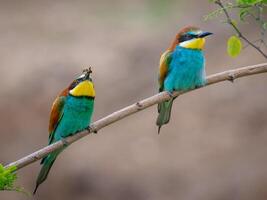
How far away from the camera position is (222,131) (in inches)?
269

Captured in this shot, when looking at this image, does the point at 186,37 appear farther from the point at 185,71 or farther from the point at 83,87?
the point at 83,87

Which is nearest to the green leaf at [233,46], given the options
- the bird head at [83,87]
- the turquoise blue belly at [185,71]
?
the turquoise blue belly at [185,71]

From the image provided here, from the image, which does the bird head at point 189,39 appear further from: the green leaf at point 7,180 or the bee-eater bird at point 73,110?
the green leaf at point 7,180

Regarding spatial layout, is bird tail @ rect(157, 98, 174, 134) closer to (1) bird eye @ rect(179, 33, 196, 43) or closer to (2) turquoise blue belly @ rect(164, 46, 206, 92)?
(2) turquoise blue belly @ rect(164, 46, 206, 92)

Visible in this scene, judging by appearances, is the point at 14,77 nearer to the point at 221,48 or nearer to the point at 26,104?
the point at 26,104

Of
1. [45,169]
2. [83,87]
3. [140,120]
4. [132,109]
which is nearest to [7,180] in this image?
[132,109]

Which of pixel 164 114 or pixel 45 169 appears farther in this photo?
pixel 164 114

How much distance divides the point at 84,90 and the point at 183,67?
475 millimetres

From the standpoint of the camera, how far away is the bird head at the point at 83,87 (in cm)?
346

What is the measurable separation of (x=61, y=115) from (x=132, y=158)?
3174mm

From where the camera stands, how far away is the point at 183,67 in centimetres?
348

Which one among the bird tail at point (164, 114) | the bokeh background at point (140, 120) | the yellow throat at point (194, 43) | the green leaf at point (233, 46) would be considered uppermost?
the green leaf at point (233, 46)

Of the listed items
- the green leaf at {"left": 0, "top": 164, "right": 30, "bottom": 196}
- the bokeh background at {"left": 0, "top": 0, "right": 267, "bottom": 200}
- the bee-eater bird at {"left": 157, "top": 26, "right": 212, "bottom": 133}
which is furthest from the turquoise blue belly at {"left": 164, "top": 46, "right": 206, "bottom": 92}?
the bokeh background at {"left": 0, "top": 0, "right": 267, "bottom": 200}

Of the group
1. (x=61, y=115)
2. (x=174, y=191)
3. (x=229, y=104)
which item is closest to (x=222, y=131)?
(x=229, y=104)
